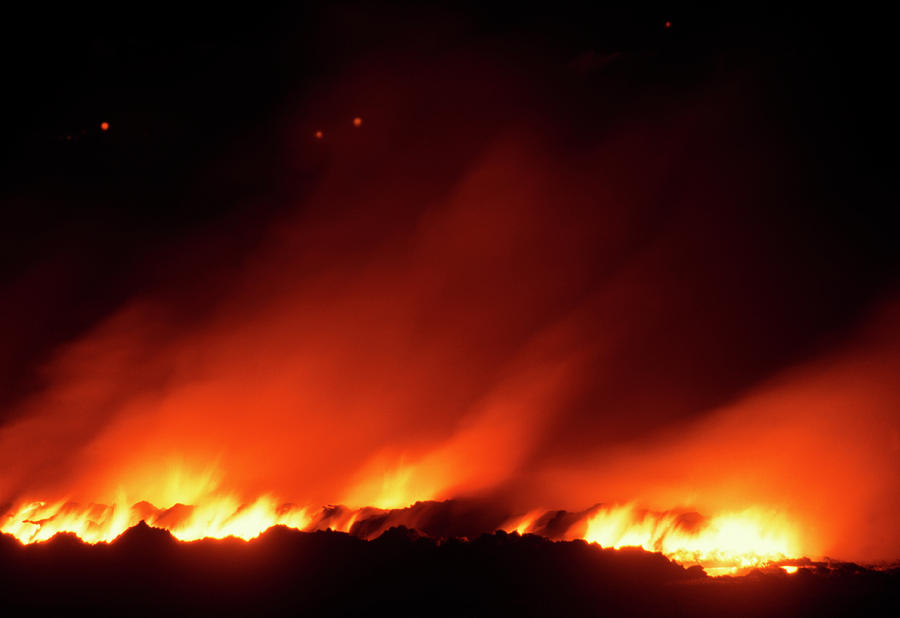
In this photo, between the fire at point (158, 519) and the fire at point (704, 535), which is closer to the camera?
the fire at point (704, 535)

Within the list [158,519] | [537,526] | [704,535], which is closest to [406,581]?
[537,526]

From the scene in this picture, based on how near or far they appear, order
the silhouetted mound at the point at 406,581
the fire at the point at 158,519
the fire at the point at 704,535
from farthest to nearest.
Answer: the fire at the point at 158,519, the fire at the point at 704,535, the silhouetted mound at the point at 406,581

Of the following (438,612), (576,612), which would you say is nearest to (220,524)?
(438,612)

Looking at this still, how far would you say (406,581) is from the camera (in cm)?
1716

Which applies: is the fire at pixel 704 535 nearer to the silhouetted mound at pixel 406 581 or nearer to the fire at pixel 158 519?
the silhouetted mound at pixel 406 581

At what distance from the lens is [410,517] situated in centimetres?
1981

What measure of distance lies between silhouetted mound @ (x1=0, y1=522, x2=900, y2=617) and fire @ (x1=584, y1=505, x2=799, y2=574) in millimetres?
917

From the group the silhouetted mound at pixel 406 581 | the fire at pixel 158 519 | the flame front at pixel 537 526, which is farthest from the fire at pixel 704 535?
the fire at pixel 158 519

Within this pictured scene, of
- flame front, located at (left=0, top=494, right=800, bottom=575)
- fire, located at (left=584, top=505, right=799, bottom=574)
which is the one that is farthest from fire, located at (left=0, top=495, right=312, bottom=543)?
fire, located at (left=584, top=505, right=799, bottom=574)

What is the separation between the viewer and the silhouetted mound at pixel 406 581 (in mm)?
14164

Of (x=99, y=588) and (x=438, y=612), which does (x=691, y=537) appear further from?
(x=99, y=588)

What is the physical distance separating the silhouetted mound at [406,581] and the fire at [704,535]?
3.01ft

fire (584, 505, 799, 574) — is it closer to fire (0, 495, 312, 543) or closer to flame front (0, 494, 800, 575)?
flame front (0, 494, 800, 575)

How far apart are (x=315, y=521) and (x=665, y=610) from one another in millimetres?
9630
